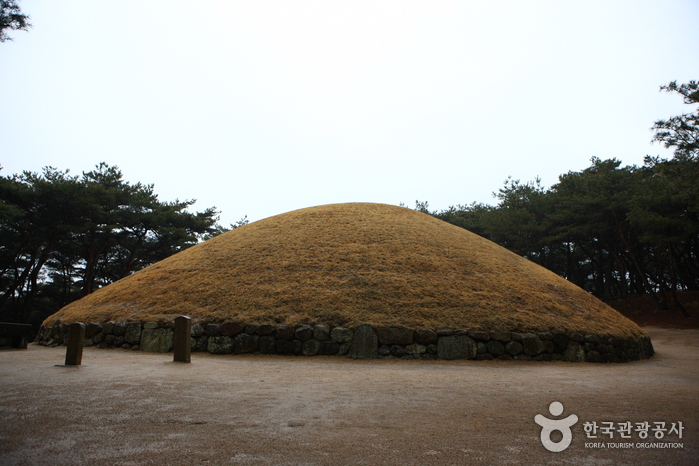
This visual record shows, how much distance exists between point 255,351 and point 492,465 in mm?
7322

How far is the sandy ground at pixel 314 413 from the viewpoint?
107 inches

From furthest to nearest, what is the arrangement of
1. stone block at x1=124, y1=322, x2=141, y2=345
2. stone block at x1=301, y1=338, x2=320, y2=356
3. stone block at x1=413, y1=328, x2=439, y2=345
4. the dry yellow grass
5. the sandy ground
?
stone block at x1=124, y1=322, x2=141, y2=345 → the dry yellow grass → stone block at x1=413, y1=328, x2=439, y2=345 → stone block at x1=301, y1=338, x2=320, y2=356 → the sandy ground

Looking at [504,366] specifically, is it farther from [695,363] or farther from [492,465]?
[492,465]

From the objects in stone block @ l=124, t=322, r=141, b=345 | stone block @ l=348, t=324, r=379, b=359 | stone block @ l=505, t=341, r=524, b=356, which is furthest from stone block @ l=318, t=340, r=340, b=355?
stone block @ l=124, t=322, r=141, b=345

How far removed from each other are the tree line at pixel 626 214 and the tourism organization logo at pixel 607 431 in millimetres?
15689

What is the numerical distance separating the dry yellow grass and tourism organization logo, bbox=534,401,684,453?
221 inches

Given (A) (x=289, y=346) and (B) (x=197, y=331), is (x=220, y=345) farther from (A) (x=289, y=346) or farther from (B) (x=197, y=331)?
(A) (x=289, y=346)

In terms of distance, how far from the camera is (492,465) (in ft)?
8.48

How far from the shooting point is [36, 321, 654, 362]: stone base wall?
8945 mm

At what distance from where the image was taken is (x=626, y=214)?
65.9ft

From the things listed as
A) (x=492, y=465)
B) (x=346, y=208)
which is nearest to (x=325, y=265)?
(x=346, y=208)

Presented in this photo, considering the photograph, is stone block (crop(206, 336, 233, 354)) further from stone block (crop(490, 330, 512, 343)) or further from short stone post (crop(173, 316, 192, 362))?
stone block (crop(490, 330, 512, 343))

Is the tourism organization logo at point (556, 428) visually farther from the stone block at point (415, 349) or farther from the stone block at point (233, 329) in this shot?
the stone block at point (233, 329)

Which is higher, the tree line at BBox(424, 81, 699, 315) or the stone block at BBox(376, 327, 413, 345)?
the tree line at BBox(424, 81, 699, 315)
